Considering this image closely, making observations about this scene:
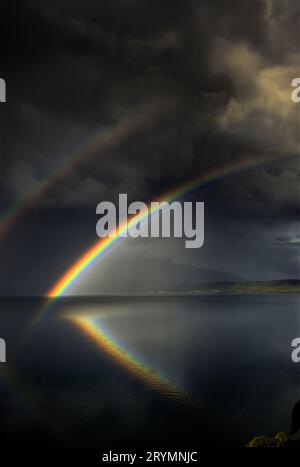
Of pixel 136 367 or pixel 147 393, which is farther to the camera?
pixel 136 367

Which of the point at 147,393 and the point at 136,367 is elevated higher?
the point at 136,367

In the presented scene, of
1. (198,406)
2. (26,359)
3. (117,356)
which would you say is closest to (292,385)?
(198,406)

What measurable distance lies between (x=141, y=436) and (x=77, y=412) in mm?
6797

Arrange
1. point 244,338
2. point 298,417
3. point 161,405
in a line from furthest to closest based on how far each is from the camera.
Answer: point 244,338 → point 161,405 → point 298,417

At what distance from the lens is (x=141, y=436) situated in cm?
2719

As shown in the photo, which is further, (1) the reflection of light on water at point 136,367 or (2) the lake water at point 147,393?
(1) the reflection of light on water at point 136,367

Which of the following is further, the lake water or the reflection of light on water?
the reflection of light on water

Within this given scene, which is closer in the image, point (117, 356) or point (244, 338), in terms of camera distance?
point (117, 356)

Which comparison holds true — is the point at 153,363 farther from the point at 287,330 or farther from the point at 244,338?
the point at 287,330

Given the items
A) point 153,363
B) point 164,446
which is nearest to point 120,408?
point 164,446

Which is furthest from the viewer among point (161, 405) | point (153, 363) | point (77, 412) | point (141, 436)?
point (153, 363)

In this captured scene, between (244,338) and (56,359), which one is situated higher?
(244,338)

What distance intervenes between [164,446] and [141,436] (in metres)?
2.70
